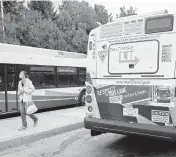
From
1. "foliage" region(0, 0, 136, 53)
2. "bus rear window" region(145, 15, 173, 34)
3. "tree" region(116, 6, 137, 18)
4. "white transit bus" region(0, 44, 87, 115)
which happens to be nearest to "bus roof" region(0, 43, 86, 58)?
"white transit bus" region(0, 44, 87, 115)

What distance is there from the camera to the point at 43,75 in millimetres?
11812

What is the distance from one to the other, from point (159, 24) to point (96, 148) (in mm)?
2953

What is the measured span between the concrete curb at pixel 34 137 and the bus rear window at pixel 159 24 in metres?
3.91

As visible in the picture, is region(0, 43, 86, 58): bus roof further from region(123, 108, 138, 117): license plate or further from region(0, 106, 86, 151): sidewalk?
region(123, 108, 138, 117): license plate

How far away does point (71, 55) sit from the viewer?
13.9 metres

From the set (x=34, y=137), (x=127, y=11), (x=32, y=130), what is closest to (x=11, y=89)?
(x=32, y=130)

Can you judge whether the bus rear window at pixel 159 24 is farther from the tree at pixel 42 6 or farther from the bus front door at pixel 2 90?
the tree at pixel 42 6

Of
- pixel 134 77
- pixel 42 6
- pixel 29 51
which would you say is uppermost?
pixel 42 6

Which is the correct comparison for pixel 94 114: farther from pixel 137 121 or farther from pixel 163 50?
pixel 163 50

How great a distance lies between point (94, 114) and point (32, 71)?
20.6 ft

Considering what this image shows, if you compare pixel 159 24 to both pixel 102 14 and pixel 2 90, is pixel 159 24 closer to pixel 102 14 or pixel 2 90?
pixel 2 90

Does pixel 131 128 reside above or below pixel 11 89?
below

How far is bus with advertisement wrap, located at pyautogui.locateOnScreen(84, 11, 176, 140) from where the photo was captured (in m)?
4.71

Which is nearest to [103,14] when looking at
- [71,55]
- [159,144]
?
[71,55]
